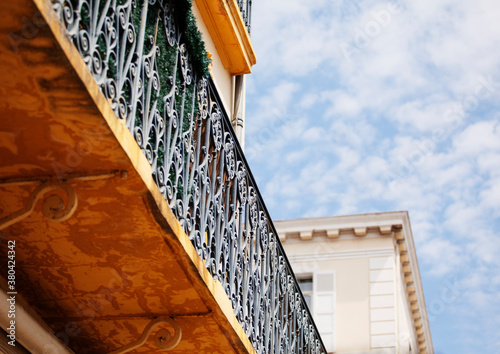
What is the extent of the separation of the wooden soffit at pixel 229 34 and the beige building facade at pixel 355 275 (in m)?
Result: 15.3

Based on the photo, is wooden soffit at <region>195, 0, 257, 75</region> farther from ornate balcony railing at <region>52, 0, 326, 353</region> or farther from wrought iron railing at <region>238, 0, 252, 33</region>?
ornate balcony railing at <region>52, 0, 326, 353</region>

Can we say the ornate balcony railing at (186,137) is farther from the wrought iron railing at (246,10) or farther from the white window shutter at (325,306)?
the white window shutter at (325,306)

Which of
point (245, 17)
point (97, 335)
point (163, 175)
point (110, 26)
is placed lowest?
point (97, 335)

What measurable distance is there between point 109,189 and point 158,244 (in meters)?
0.57

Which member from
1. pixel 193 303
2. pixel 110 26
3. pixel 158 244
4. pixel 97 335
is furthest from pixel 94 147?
pixel 97 335

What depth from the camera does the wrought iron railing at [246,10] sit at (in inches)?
428

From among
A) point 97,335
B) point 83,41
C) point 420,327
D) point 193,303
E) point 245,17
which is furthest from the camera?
point 420,327

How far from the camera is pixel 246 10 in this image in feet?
→ 36.4

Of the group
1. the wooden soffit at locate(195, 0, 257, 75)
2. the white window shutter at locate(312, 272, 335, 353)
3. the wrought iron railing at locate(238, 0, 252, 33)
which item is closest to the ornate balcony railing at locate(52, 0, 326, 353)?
the wooden soffit at locate(195, 0, 257, 75)

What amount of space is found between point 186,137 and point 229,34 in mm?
5380

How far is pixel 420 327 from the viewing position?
29766 millimetres

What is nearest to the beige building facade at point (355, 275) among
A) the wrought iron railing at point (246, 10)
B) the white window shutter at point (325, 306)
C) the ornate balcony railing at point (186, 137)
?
the white window shutter at point (325, 306)

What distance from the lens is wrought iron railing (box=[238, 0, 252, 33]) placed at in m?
10.9

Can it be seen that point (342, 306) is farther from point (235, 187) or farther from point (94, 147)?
point (94, 147)
